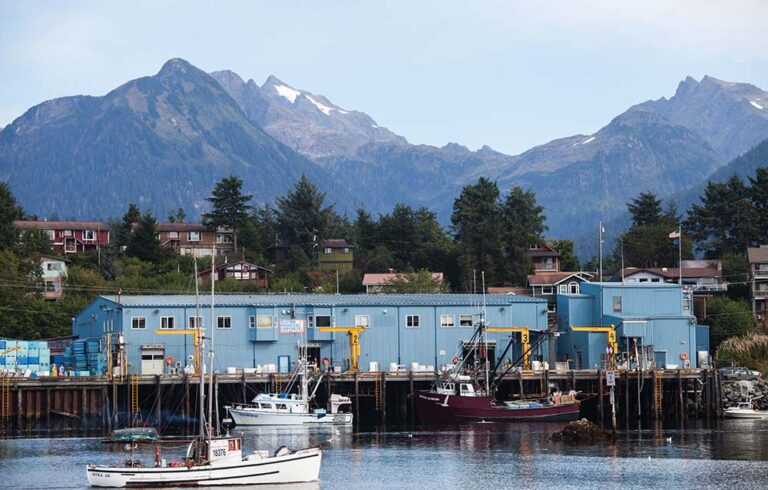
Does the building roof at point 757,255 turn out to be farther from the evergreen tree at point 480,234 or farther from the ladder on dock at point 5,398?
the ladder on dock at point 5,398

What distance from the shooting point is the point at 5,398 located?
91.4 metres

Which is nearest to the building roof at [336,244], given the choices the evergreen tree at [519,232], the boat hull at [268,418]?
the evergreen tree at [519,232]

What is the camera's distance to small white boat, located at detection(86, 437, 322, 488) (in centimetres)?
6153

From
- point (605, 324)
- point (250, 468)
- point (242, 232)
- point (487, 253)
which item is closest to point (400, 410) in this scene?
point (605, 324)

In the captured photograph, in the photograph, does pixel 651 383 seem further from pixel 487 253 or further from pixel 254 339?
pixel 487 253

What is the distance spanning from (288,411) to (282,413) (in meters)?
0.46

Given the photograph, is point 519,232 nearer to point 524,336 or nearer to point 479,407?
point 524,336

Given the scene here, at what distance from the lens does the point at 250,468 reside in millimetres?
62375

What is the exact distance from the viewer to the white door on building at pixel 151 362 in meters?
98.3

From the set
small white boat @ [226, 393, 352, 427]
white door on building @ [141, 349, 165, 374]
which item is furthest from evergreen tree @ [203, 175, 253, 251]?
small white boat @ [226, 393, 352, 427]

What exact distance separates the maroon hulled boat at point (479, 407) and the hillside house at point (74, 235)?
90440 millimetres

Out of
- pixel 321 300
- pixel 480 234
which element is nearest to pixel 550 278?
pixel 480 234

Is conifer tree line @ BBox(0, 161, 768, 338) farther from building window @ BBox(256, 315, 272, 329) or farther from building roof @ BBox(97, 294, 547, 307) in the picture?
building window @ BBox(256, 315, 272, 329)

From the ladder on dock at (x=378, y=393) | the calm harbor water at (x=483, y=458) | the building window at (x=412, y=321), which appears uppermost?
the building window at (x=412, y=321)
